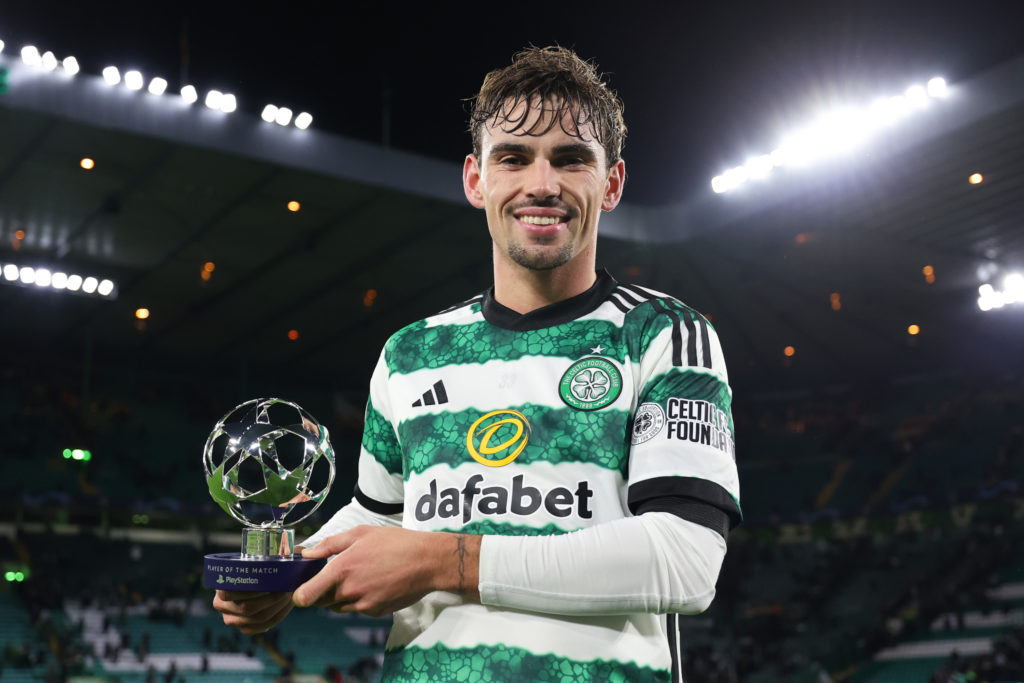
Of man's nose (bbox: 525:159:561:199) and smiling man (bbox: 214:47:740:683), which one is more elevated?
man's nose (bbox: 525:159:561:199)

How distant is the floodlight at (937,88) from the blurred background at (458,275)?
20mm

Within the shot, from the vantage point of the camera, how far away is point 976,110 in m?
13.2

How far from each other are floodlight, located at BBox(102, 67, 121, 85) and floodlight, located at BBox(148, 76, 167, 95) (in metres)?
0.43

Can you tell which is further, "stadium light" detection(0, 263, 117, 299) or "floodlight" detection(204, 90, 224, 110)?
"stadium light" detection(0, 263, 117, 299)

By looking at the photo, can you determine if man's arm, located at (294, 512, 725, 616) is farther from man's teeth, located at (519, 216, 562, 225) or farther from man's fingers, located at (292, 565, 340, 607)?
man's teeth, located at (519, 216, 562, 225)

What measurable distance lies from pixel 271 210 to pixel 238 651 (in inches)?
374

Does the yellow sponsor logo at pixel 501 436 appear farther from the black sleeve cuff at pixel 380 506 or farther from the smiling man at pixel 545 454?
the black sleeve cuff at pixel 380 506

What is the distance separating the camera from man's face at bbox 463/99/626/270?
1697 mm

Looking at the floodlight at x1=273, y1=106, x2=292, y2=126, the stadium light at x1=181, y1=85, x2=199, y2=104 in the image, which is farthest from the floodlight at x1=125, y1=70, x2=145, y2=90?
the floodlight at x1=273, y1=106, x2=292, y2=126

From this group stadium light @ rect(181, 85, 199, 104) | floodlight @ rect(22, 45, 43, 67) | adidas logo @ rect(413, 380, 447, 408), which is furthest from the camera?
stadium light @ rect(181, 85, 199, 104)

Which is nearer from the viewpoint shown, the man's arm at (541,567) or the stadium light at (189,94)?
the man's arm at (541,567)

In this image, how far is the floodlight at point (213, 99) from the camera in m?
13.6

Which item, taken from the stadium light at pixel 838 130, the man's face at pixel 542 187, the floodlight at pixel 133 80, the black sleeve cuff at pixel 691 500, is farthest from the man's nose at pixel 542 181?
the stadium light at pixel 838 130

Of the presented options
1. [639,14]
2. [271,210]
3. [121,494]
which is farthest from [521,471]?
[121,494]
